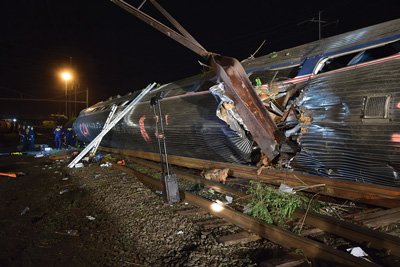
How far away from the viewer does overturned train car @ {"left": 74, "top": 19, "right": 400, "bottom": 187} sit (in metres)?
3.68

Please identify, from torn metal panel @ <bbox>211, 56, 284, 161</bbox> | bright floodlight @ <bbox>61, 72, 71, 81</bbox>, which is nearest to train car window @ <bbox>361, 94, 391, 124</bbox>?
torn metal panel @ <bbox>211, 56, 284, 161</bbox>

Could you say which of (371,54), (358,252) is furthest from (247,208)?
(371,54)

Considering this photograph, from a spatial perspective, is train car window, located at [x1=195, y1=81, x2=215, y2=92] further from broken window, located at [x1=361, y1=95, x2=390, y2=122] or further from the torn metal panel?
broken window, located at [x1=361, y1=95, x2=390, y2=122]

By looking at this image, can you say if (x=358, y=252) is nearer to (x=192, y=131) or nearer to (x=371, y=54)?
(x=371, y=54)

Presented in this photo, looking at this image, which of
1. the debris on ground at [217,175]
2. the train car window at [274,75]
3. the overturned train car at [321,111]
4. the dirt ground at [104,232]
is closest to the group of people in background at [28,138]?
the dirt ground at [104,232]

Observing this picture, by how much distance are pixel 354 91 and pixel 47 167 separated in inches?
425

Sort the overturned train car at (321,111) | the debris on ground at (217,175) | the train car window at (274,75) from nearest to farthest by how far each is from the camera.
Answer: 1. the overturned train car at (321,111)
2. the train car window at (274,75)
3. the debris on ground at (217,175)

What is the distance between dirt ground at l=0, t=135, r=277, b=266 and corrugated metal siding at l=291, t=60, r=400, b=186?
2.07 m

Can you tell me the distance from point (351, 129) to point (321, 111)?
1.94 feet

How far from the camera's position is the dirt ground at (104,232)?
309 centimetres

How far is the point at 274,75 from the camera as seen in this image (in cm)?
600

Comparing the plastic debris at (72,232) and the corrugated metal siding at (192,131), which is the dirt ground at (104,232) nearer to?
the plastic debris at (72,232)

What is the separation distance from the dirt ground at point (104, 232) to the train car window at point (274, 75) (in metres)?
3.57

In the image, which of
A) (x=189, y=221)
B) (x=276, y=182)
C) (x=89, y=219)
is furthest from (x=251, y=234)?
(x=89, y=219)
